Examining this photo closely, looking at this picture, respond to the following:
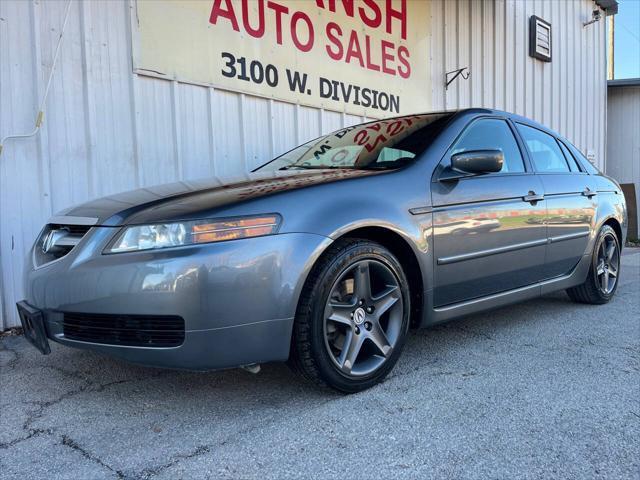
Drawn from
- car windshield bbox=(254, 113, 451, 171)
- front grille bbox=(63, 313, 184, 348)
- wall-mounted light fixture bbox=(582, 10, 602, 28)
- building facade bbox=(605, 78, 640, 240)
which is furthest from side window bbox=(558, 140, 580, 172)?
building facade bbox=(605, 78, 640, 240)

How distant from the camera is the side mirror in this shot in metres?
2.80

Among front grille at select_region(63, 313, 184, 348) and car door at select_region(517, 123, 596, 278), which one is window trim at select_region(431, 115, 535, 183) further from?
front grille at select_region(63, 313, 184, 348)

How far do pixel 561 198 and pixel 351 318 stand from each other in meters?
2.16

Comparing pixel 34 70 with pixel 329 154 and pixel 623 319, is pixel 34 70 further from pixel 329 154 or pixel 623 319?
pixel 623 319

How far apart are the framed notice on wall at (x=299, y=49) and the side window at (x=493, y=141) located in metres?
2.60

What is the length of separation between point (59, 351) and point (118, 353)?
1.38 metres

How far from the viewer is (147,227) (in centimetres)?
211

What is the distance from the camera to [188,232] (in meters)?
2.06

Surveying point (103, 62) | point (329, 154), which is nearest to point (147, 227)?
point (329, 154)

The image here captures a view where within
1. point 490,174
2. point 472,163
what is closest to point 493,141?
point 490,174

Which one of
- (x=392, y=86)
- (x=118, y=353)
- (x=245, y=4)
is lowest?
(x=118, y=353)

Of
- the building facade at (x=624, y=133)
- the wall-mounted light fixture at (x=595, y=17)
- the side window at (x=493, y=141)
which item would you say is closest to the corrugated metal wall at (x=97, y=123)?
the side window at (x=493, y=141)

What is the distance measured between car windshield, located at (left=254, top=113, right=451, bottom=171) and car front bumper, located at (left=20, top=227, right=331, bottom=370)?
961 mm

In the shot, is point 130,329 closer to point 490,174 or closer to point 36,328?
point 36,328
